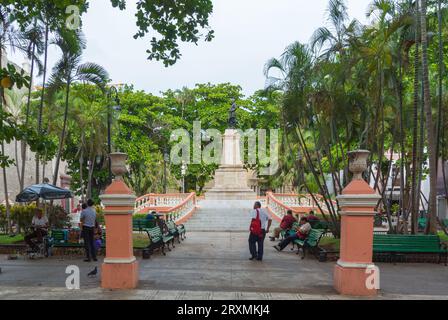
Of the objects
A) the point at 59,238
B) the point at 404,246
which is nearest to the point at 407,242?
the point at 404,246

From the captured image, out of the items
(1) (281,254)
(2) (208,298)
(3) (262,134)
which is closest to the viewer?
(2) (208,298)

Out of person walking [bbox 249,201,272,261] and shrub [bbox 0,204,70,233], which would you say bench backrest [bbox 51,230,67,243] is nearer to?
shrub [bbox 0,204,70,233]

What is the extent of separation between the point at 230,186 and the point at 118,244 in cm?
2907

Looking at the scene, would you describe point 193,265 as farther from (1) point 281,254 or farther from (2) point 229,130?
(2) point 229,130

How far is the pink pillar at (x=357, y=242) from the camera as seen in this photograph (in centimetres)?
864

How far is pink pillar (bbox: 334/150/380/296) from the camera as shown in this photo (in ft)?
28.3

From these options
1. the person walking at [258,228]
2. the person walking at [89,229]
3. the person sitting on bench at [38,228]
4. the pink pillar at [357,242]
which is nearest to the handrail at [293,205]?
the person walking at [258,228]

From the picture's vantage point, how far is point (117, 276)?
8.88 m

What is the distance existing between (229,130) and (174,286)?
30798 millimetres

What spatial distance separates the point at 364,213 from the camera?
8797mm

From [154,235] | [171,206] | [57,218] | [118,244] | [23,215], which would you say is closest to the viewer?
[118,244]

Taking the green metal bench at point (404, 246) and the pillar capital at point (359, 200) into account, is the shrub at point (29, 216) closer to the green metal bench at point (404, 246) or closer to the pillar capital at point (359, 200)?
the green metal bench at point (404, 246)

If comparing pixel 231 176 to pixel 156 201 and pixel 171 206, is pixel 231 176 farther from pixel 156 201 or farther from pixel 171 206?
pixel 171 206

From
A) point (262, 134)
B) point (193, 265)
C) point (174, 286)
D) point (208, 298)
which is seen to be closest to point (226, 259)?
point (193, 265)
